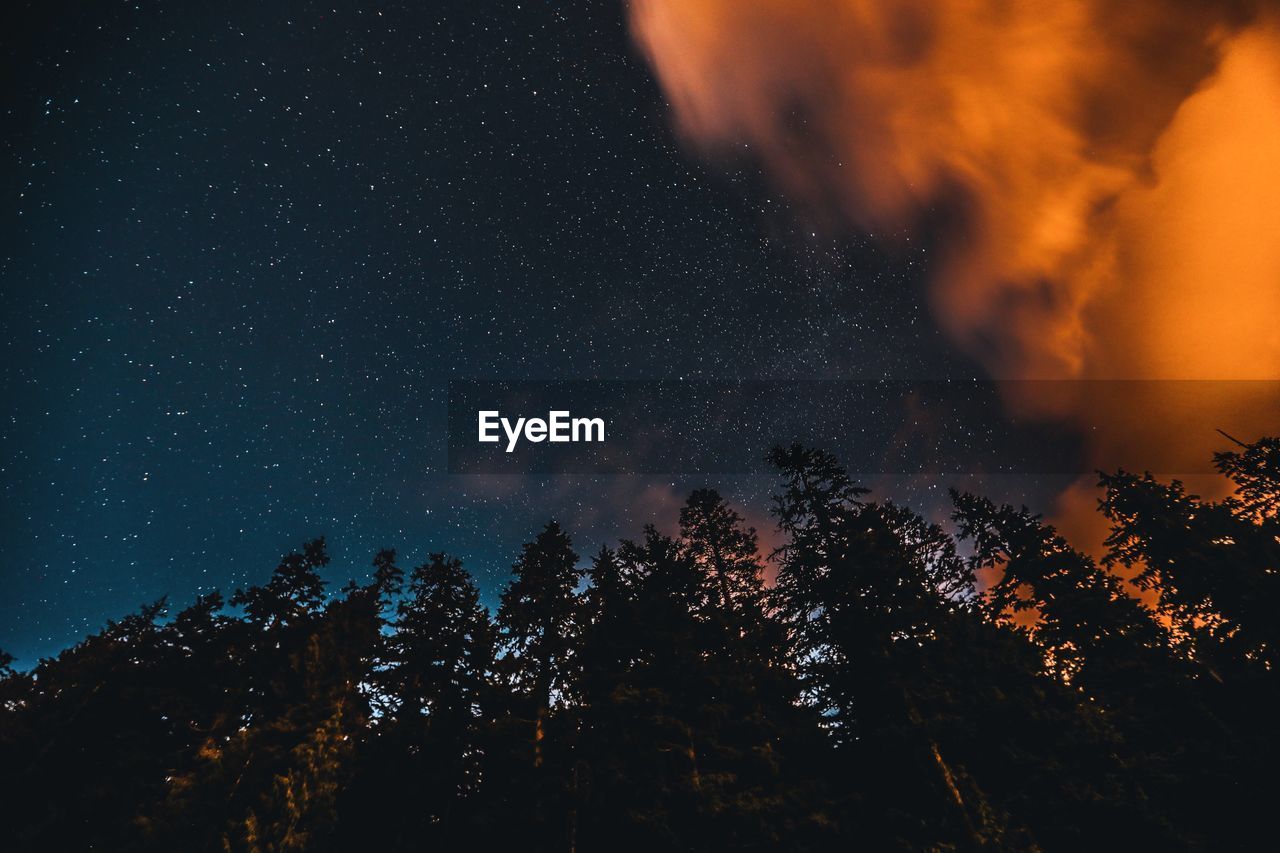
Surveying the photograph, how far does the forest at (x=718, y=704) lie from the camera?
1286 centimetres

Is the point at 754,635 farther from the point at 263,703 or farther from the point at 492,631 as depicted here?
the point at 263,703

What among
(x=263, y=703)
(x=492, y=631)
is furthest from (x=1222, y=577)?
(x=263, y=703)

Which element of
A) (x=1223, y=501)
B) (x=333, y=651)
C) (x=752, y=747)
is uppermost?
(x=1223, y=501)

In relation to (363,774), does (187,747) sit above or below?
above

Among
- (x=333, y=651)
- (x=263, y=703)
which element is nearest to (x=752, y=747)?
(x=333, y=651)

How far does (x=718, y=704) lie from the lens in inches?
561

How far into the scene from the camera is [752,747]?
44.7 ft

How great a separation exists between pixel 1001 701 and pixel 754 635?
257 inches

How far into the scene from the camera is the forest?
42.2ft

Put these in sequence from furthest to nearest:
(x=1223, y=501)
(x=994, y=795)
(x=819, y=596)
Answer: (x=1223, y=501) → (x=819, y=596) → (x=994, y=795)

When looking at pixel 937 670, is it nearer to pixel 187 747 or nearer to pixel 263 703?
pixel 263 703

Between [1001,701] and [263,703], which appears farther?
[263,703]

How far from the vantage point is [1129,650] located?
1630 cm

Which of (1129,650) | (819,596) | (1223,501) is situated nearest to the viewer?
(819,596)
